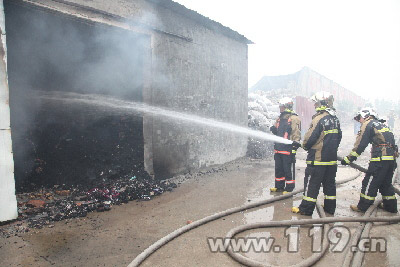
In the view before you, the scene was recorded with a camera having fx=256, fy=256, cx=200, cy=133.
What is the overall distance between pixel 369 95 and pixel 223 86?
85827 mm

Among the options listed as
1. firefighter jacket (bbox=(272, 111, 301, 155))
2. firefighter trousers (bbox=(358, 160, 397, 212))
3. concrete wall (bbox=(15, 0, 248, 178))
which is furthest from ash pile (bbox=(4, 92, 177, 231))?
firefighter trousers (bbox=(358, 160, 397, 212))

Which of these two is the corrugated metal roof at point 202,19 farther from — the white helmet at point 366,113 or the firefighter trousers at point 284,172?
the white helmet at point 366,113

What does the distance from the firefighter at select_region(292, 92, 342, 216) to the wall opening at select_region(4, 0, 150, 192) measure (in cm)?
396

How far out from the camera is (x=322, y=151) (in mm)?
4027

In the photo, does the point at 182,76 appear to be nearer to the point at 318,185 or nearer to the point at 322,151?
the point at 322,151

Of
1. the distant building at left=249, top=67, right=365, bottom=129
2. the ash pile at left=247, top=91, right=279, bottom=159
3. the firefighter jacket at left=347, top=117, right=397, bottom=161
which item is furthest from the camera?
the distant building at left=249, top=67, right=365, bottom=129

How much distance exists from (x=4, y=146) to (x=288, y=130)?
A: 16.1 ft

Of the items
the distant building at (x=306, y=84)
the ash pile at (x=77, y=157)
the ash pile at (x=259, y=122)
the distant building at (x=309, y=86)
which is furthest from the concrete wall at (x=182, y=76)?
the distant building at (x=306, y=84)

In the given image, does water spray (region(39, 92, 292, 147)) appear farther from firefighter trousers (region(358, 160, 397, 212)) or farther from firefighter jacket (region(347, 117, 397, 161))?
firefighter trousers (region(358, 160, 397, 212))

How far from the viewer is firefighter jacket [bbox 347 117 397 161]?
4.12 m

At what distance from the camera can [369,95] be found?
77.4 m

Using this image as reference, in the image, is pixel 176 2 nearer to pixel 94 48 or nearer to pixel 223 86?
pixel 94 48

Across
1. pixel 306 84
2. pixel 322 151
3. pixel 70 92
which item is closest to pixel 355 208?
pixel 322 151

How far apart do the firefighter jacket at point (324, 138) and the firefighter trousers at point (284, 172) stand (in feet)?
3.73
